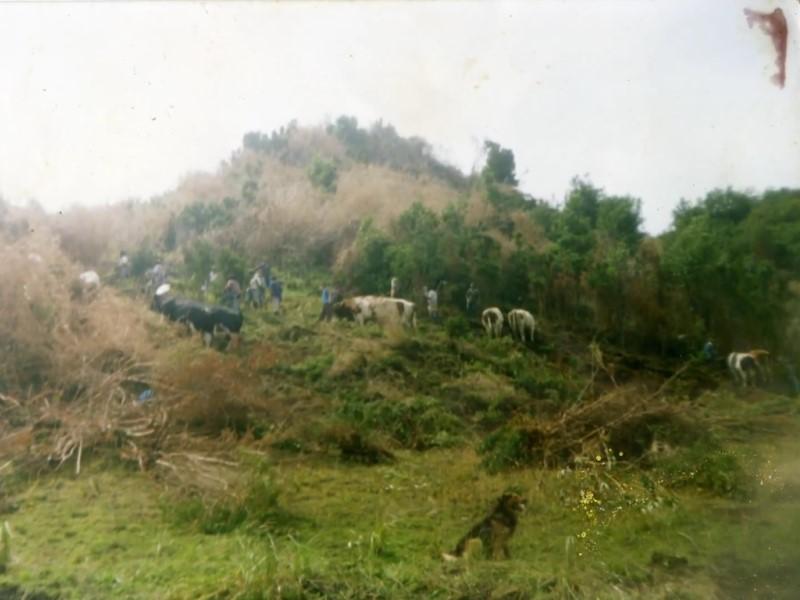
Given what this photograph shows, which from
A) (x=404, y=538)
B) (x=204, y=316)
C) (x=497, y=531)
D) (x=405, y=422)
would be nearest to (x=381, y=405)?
(x=405, y=422)

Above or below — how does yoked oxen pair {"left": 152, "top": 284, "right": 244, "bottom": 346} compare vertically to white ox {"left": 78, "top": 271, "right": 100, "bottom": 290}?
below

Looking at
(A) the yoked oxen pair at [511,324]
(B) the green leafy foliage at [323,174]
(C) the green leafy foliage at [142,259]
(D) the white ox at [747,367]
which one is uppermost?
(B) the green leafy foliage at [323,174]

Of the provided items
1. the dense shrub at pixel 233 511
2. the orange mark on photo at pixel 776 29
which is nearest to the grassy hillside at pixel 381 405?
the dense shrub at pixel 233 511

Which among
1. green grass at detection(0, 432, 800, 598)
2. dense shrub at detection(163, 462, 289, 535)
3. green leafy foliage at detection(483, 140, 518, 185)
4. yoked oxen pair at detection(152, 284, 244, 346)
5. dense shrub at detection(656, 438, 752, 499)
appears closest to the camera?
green grass at detection(0, 432, 800, 598)

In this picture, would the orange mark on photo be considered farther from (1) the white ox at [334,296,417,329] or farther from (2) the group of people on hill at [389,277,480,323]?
(1) the white ox at [334,296,417,329]

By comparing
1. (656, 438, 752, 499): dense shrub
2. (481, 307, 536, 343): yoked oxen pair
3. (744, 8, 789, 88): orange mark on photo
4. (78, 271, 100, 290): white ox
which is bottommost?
(656, 438, 752, 499): dense shrub

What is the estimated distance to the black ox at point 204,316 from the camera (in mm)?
2816

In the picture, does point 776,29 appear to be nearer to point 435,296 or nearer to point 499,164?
point 499,164

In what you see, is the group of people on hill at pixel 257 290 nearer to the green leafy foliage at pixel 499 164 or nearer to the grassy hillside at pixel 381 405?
the grassy hillside at pixel 381 405

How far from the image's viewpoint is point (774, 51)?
308 cm

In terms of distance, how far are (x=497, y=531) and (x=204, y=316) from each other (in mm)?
1155

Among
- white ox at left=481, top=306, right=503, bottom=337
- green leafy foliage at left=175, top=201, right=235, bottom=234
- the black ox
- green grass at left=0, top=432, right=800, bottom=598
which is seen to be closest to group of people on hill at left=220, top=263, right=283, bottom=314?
the black ox

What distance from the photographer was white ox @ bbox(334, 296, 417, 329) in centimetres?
288

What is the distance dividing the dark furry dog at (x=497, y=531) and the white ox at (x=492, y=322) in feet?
1.82
